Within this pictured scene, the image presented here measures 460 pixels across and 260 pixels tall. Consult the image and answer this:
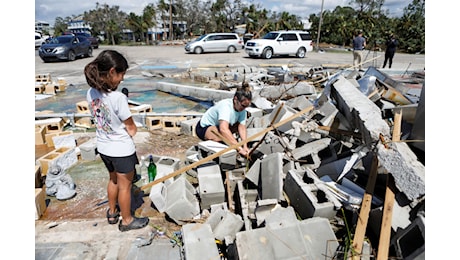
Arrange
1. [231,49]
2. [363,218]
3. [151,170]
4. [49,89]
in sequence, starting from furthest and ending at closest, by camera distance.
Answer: [231,49]
[49,89]
[151,170]
[363,218]

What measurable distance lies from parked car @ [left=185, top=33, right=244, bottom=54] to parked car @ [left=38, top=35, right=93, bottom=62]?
284 inches

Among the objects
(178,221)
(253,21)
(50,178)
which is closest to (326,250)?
(178,221)

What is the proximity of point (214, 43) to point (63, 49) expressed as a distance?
983 centimetres

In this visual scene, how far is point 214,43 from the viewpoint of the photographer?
20.3 meters

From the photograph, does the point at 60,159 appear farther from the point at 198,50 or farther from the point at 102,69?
the point at 198,50

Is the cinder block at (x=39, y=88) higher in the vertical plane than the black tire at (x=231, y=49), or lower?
lower

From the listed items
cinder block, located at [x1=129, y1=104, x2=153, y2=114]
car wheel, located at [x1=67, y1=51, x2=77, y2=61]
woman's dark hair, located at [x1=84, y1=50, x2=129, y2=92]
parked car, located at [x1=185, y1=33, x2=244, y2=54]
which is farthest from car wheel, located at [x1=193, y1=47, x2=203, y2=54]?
woman's dark hair, located at [x1=84, y1=50, x2=129, y2=92]

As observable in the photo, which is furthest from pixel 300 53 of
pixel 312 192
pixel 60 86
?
pixel 312 192

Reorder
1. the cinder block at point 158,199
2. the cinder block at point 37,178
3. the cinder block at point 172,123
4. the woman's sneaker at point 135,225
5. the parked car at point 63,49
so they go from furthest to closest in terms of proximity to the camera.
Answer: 1. the parked car at point 63,49
2. the cinder block at point 172,123
3. the cinder block at point 37,178
4. the cinder block at point 158,199
5. the woman's sneaker at point 135,225

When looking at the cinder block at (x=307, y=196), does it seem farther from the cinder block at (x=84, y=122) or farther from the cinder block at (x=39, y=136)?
the cinder block at (x=84, y=122)

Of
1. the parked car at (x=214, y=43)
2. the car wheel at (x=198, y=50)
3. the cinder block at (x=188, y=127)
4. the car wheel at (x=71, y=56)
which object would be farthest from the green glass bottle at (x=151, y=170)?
the car wheel at (x=198, y=50)

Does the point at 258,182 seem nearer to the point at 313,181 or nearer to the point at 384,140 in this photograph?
the point at 313,181

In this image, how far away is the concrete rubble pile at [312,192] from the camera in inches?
83.4

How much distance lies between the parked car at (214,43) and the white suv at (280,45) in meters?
3.44
